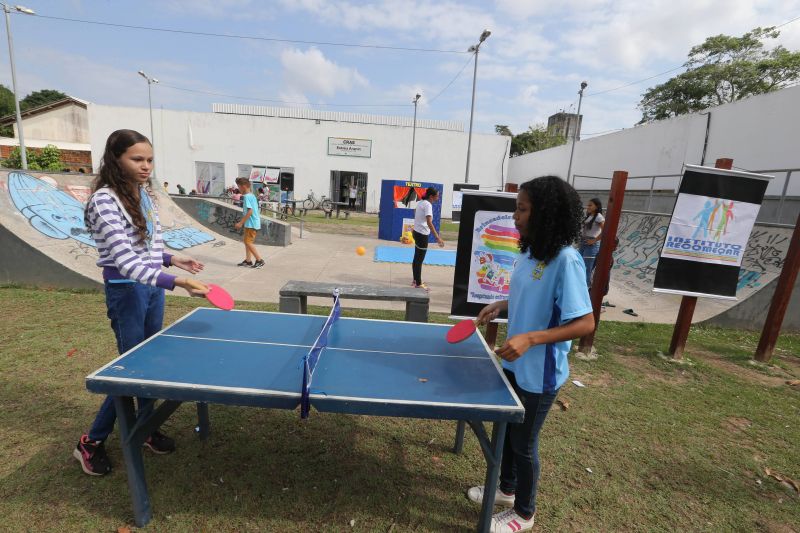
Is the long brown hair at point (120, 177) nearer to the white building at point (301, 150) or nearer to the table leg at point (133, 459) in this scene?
the table leg at point (133, 459)

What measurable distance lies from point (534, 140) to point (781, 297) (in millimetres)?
52247

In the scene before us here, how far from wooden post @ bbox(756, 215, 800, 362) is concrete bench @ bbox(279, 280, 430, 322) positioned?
462 centimetres

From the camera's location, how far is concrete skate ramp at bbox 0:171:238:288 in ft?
20.4

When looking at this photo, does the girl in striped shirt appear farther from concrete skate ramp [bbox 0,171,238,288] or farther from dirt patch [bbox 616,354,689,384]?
dirt patch [bbox 616,354,689,384]

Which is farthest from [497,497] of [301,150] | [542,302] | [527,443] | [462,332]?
[301,150]

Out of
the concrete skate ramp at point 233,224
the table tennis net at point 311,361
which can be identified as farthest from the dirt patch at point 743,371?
the concrete skate ramp at point 233,224

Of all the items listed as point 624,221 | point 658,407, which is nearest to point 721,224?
point 658,407

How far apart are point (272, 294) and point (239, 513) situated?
15.6 feet

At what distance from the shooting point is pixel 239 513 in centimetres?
243

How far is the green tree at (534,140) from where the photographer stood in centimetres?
4972

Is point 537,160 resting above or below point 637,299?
above

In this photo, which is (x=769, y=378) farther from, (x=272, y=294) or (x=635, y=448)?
(x=272, y=294)

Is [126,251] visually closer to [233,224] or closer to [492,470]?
[492,470]

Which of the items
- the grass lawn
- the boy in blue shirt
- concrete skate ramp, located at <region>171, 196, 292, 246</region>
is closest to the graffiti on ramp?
the boy in blue shirt
